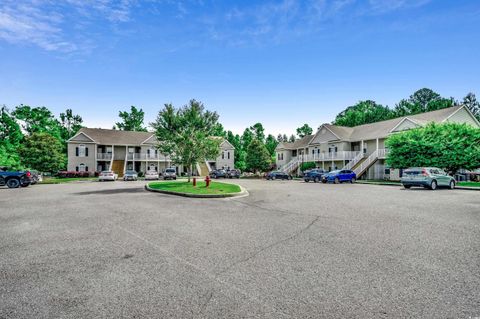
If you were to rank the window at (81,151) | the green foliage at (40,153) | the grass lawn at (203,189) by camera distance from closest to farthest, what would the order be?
the grass lawn at (203,189)
the green foliage at (40,153)
the window at (81,151)

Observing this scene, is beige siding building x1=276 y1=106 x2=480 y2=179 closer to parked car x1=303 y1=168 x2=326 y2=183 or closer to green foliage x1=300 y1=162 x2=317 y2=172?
green foliage x1=300 y1=162 x2=317 y2=172

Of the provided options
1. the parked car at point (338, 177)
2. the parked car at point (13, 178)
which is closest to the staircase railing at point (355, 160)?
the parked car at point (338, 177)

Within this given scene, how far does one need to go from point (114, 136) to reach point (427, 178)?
5212cm

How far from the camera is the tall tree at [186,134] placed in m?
23.0

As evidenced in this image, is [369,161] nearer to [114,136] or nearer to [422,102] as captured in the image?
[114,136]

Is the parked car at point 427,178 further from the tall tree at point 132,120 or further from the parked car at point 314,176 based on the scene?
the tall tree at point 132,120

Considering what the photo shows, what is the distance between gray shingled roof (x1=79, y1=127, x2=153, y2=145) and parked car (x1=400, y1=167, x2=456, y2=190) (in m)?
46.8

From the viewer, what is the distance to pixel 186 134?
23312 millimetres

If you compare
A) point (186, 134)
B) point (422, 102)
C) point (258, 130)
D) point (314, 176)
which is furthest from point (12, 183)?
point (422, 102)

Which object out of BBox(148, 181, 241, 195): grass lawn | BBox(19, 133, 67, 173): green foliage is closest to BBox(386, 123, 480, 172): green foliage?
BBox(148, 181, 241, 195): grass lawn

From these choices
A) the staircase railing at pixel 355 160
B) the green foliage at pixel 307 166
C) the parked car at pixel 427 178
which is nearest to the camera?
the parked car at pixel 427 178

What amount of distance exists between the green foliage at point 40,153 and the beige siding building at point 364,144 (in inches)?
1499

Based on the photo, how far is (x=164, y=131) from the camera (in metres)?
23.6

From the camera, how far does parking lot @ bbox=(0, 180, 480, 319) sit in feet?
11.0
